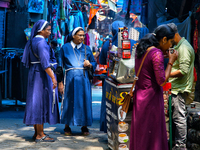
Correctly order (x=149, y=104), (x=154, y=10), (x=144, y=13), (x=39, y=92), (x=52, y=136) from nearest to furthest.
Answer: (x=149, y=104) → (x=39, y=92) → (x=52, y=136) → (x=154, y=10) → (x=144, y=13)

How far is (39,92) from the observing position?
491 cm

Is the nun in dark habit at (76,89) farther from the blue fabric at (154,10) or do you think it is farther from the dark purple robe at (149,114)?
the blue fabric at (154,10)

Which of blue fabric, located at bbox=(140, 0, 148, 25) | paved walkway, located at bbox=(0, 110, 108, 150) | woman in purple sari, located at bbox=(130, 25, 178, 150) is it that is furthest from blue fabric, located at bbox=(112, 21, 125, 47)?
blue fabric, located at bbox=(140, 0, 148, 25)

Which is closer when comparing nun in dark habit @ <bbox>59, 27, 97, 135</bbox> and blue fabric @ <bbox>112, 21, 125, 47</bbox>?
blue fabric @ <bbox>112, 21, 125, 47</bbox>

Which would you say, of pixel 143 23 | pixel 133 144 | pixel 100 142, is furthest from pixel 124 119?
pixel 143 23

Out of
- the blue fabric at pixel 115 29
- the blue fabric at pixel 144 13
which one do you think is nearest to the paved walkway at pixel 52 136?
the blue fabric at pixel 115 29

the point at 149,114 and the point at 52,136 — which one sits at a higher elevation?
the point at 149,114

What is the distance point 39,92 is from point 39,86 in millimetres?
101

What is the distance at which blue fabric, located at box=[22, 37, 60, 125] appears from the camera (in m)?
4.86

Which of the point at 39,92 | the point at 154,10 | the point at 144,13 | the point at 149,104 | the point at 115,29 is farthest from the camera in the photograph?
the point at 144,13

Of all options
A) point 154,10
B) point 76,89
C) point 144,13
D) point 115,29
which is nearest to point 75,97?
point 76,89

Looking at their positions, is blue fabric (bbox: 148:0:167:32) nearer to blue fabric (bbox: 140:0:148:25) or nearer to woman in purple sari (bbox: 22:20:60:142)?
blue fabric (bbox: 140:0:148:25)

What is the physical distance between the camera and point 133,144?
131 inches

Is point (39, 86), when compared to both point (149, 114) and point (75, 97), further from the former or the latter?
point (149, 114)
